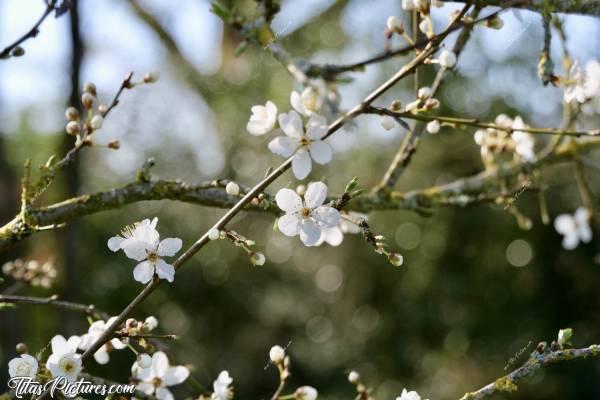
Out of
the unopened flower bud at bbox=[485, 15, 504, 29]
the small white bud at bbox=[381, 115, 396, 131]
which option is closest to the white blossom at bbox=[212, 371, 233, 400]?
the small white bud at bbox=[381, 115, 396, 131]

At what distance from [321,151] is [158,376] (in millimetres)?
387

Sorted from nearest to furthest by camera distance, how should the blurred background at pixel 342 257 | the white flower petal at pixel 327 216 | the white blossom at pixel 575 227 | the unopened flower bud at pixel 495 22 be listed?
the white flower petal at pixel 327 216, the unopened flower bud at pixel 495 22, the white blossom at pixel 575 227, the blurred background at pixel 342 257

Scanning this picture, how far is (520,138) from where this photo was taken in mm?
1567

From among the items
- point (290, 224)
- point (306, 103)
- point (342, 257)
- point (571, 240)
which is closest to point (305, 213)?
point (290, 224)

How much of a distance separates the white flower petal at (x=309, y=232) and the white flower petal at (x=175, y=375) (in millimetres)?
262

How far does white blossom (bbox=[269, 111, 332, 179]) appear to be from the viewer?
0.88m

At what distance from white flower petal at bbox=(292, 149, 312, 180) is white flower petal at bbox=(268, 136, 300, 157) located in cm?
1

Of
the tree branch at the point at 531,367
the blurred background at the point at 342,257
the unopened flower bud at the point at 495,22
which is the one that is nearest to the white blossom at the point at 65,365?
the tree branch at the point at 531,367

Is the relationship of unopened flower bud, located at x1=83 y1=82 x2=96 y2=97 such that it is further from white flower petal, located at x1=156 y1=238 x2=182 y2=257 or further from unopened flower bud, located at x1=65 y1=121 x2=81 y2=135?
white flower petal, located at x1=156 y1=238 x2=182 y2=257

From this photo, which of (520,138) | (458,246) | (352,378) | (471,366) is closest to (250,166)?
(458,246)

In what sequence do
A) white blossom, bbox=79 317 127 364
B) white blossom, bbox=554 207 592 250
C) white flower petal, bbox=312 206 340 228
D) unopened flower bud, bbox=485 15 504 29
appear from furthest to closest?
white blossom, bbox=554 207 592 250
unopened flower bud, bbox=485 15 504 29
white blossom, bbox=79 317 127 364
white flower petal, bbox=312 206 340 228

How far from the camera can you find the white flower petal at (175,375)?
0.96 m

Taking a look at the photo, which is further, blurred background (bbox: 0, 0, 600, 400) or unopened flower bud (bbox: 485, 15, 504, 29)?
blurred background (bbox: 0, 0, 600, 400)

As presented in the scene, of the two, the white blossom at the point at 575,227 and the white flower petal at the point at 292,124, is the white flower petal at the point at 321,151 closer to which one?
the white flower petal at the point at 292,124
